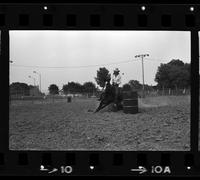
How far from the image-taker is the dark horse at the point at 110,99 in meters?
5.04

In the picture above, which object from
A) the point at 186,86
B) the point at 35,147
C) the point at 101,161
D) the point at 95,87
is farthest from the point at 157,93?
the point at 35,147

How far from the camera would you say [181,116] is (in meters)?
4.96

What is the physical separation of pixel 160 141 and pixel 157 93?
0.64 meters

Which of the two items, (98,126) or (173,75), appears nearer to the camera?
(98,126)

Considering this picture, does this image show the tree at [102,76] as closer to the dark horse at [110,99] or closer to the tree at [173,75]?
the dark horse at [110,99]

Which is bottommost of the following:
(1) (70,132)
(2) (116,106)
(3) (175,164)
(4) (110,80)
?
(3) (175,164)

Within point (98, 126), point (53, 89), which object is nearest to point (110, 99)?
point (98, 126)

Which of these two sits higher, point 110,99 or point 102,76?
point 102,76

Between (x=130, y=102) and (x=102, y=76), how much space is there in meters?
0.51

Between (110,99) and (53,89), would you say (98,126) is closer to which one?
(110,99)

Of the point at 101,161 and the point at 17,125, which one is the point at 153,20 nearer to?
the point at 101,161

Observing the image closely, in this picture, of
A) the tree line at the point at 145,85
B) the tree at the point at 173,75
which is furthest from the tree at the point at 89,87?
the tree at the point at 173,75

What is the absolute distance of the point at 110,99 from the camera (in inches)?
200

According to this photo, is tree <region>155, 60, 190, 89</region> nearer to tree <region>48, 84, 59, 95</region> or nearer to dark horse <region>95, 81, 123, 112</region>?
dark horse <region>95, 81, 123, 112</region>
